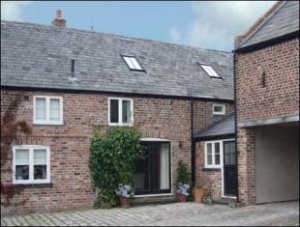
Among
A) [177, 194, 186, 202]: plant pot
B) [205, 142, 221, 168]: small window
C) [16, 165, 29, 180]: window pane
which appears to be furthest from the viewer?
[177, 194, 186, 202]: plant pot

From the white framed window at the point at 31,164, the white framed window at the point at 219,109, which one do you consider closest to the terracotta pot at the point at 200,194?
the white framed window at the point at 219,109

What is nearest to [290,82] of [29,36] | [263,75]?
[263,75]

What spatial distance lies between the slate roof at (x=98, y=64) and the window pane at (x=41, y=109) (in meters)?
0.55

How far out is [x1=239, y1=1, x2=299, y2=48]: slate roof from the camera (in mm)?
16500

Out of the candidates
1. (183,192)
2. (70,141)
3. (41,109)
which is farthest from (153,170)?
(41,109)

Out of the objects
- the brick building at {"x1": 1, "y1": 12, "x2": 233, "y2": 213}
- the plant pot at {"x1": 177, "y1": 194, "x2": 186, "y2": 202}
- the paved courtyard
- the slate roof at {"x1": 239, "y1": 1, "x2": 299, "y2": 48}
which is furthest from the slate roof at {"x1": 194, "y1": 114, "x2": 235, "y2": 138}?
the slate roof at {"x1": 239, "y1": 1, "x2": 299, "y2": 48}

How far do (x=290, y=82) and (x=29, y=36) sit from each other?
10.5m

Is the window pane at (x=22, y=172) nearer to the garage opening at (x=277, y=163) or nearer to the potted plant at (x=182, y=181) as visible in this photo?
the potted plant at (x=182, y=181)

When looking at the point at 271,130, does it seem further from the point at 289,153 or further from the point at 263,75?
the point at 263,75

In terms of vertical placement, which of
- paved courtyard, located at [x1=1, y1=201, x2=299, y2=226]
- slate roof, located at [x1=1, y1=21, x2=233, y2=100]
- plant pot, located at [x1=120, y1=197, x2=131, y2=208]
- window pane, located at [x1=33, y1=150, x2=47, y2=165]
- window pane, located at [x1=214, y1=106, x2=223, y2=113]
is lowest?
paved courtyard, located at [x1=1, y1=201, x2=299, y2=226]

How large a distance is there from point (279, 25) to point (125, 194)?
7.80 meters

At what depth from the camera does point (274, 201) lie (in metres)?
18.5

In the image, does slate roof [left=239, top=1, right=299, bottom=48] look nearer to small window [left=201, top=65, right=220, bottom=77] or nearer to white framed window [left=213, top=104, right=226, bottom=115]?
white framed window [left=213, top=104, right=226, bottom=115]

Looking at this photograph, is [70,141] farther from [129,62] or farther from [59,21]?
[59,21]
